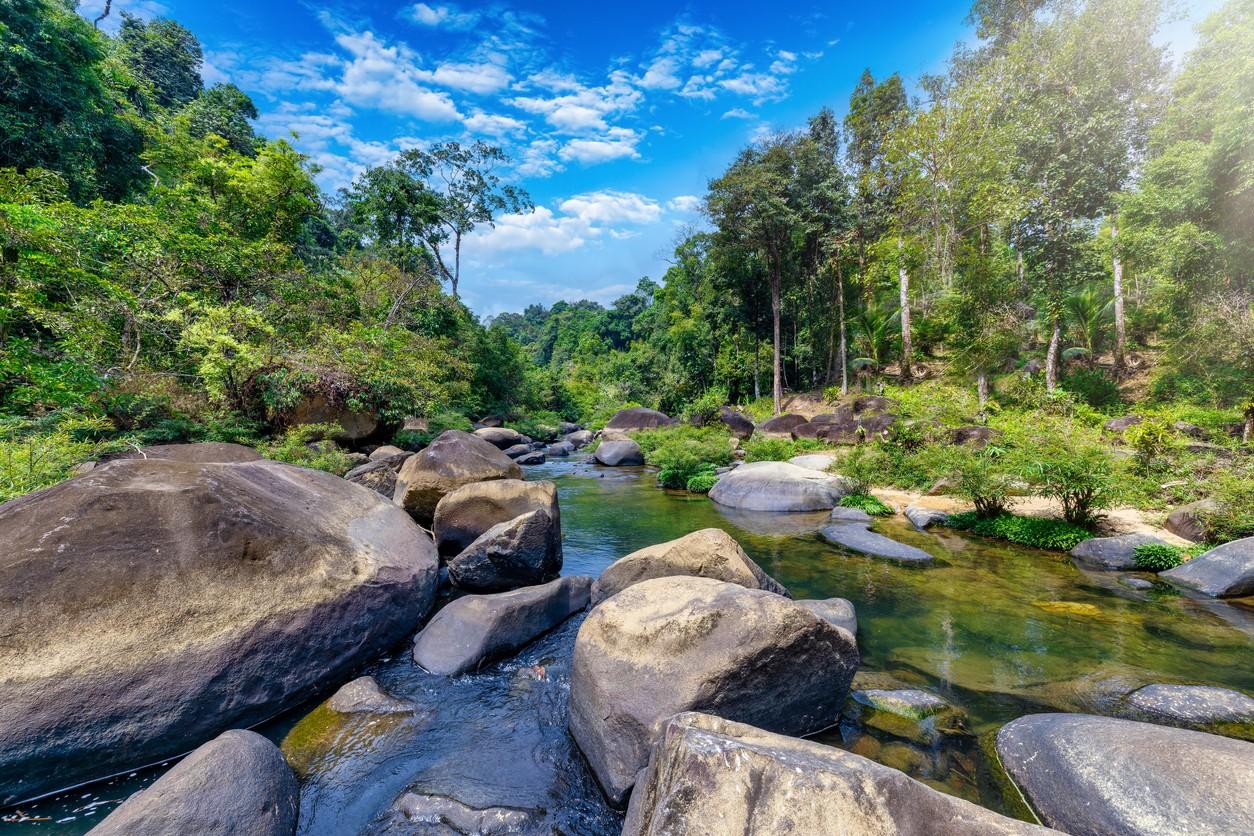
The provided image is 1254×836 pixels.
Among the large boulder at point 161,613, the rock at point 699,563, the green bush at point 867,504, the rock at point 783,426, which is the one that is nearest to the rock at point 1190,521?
the green bush at point 867,504

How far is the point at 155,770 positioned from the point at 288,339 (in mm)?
11171

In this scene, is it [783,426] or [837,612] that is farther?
[783,426]

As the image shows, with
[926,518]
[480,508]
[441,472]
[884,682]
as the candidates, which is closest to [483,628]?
[480,508]

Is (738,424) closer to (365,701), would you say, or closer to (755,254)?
(755,254)

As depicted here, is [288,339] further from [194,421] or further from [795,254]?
[795,254]

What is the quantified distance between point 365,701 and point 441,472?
4.95 metres

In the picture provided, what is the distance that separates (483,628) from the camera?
5223 mm

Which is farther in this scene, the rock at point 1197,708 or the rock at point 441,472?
the rock at point 441,472

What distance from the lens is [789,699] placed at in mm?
3676

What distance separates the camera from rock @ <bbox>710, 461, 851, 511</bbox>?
11.9 metres

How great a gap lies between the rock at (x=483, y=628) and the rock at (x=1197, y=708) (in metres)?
5.51

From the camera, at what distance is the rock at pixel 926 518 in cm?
1009

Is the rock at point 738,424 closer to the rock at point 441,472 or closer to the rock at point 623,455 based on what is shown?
the rock at point 623,455

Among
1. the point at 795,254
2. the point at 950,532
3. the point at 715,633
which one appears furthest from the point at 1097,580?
the point at 795,254
